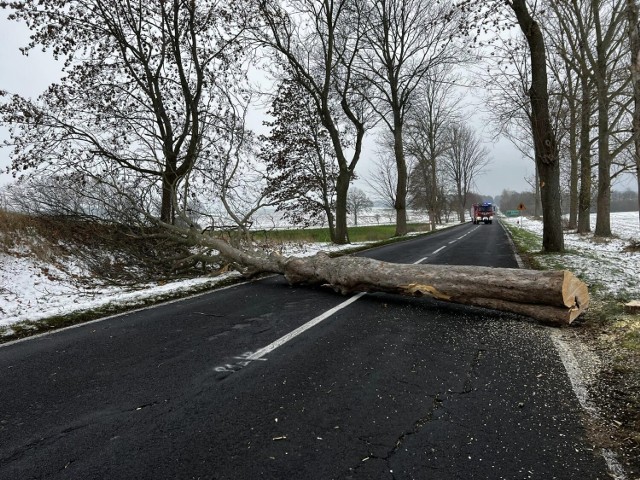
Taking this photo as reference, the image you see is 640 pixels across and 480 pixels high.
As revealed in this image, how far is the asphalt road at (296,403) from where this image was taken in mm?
2100

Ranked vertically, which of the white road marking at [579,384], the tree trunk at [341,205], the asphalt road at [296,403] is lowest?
the white road marking at [579,384]

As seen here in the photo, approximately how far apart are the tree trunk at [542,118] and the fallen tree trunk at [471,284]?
7.13 meters

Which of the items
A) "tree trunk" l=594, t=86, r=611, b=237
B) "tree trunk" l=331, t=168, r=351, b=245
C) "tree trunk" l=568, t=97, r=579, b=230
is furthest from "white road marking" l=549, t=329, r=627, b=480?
"tree trunk" l=568, t=97, r=579, b=230

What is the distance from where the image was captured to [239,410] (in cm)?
270

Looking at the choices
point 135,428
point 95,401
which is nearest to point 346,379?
point 135,428

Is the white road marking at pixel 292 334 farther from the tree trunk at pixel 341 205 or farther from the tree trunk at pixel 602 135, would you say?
the tree trunk at pixel 602 135

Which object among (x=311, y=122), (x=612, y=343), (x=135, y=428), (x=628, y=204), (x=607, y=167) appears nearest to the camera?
(x=135, y=428)

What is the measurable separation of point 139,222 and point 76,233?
→ 1528 millimetres

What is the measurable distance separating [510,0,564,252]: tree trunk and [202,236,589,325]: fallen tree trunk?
7.13 metres

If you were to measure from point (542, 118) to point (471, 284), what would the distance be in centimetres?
773

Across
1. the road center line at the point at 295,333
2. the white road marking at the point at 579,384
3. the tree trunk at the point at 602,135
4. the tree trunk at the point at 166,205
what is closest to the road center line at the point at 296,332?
the road center line at the point at 295,333

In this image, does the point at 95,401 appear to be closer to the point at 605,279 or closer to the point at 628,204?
the point at 605,279

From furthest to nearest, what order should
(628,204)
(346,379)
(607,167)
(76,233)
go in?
(628,204)
(607,167)
(76,233)
(346,379)

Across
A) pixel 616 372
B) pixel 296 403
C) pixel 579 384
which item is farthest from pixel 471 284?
pixel 296 403
